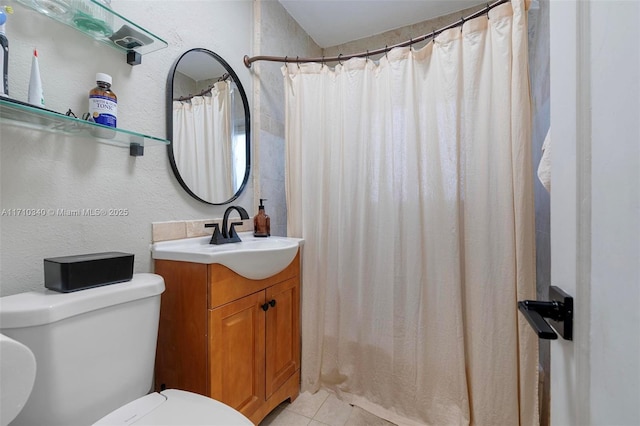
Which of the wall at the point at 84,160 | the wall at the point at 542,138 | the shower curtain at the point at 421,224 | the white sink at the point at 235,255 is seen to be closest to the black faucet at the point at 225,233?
the white sink at the point at 235,255

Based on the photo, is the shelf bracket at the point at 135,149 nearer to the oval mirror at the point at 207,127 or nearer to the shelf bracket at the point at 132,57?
the oval mirror at the point at 207,127

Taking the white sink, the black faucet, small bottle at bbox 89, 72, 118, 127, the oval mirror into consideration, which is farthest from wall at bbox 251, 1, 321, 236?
small bottle at bbox 89, 72, 118, 127

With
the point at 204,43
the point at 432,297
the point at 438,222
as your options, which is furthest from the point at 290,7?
the point at 432,297

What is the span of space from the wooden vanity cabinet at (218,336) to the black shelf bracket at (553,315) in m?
0.97

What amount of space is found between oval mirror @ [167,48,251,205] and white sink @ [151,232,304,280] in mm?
272

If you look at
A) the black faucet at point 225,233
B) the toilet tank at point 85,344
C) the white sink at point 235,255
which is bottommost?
the toilet tank at point 85,344

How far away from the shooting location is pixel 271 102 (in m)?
1.91

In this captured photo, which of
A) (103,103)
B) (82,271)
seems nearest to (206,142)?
(103,103)

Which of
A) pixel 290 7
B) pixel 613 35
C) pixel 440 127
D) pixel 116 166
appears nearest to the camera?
pixel 613 35

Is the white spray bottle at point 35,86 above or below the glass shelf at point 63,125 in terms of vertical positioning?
above

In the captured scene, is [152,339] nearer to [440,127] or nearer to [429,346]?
[429,346]

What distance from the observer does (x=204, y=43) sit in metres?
1.45

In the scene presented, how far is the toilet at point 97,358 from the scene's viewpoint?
2.28ft

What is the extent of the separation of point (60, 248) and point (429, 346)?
1.61m
